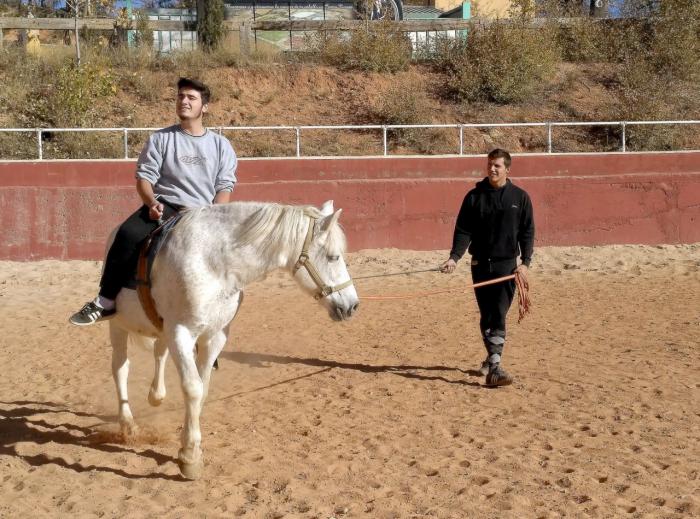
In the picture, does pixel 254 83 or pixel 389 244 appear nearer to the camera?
pixel 389 244

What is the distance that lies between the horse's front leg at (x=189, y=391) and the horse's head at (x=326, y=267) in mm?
779

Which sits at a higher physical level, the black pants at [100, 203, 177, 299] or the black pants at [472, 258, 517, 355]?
the black pants at [100, 203, 177, 299]

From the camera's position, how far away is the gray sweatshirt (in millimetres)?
5590

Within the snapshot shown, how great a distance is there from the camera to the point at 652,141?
18359mm

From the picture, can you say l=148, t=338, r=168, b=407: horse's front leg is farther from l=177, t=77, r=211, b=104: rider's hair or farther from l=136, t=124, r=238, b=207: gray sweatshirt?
l=177, t=77, r=211, b=104: rider's hair

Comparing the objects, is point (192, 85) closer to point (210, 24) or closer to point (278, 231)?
point (278, 231)

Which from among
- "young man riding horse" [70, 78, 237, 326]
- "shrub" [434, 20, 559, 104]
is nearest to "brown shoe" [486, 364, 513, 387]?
"young man riding horse" [70, 78, 237, 326]

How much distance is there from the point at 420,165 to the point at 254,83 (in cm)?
787

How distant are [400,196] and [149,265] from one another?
32.6ft

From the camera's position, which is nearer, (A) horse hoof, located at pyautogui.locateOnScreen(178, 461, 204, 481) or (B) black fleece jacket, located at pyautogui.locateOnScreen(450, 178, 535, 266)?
(A) horse hoof, located at pyautogui.locateOnScreen(178, 461, 204, 481)

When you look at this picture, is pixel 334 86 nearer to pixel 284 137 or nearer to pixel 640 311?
pixel 284 137

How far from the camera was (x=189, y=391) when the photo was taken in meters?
5.16

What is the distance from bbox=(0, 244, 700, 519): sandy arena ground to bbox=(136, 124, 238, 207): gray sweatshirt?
1.70 meters

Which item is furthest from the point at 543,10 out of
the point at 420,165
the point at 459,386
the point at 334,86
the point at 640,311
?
the point at 459,386
